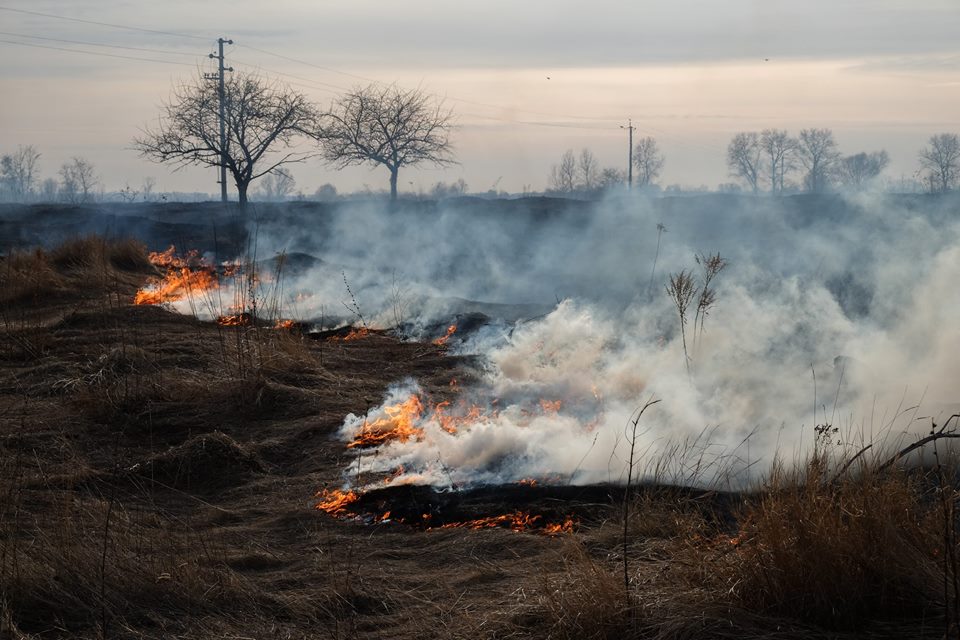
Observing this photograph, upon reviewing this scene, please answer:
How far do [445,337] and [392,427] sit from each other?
19.7 ft

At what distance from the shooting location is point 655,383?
7918 millimetres

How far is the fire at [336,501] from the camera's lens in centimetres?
640

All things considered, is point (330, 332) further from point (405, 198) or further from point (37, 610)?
point (405, 198)

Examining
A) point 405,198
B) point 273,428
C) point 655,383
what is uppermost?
point 405,198

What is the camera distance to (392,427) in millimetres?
8250

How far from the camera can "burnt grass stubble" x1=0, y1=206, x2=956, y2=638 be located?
3650mm

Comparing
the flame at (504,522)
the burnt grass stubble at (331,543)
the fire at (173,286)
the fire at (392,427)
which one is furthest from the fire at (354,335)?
the flame at (504,522)

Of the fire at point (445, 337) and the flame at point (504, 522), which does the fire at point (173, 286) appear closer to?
the fire at point (445, 337)

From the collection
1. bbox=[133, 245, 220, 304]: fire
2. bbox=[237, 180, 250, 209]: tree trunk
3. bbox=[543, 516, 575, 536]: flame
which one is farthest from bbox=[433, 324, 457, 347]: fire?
bbox=[237, 180, 250, 209]: tree trunk

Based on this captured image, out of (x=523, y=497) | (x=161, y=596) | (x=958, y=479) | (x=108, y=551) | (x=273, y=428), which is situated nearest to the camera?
(x=161, y=596)

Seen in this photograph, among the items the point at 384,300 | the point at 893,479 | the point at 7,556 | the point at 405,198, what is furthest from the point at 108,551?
the point at 405,198

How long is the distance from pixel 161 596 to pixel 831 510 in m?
3.31

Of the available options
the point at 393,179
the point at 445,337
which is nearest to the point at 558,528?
the point at 445,337

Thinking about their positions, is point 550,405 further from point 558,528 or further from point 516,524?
point 558,528
